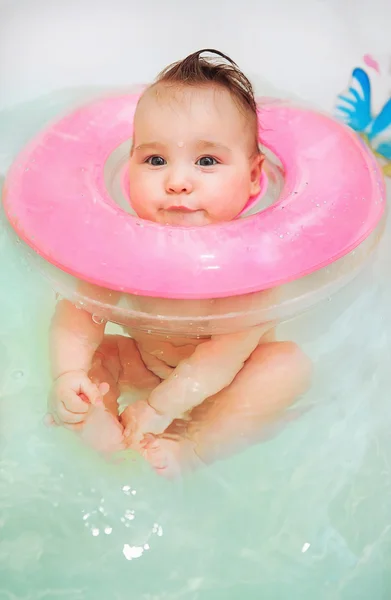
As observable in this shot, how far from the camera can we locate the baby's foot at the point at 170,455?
1.20m

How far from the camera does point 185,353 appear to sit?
4.26 feet

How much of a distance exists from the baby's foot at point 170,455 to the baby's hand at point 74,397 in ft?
0.36

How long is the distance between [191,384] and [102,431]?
161mm

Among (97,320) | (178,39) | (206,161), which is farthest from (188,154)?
(178,39)

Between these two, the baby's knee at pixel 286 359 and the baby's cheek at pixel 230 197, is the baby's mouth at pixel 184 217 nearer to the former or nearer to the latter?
the baby's cheek at pixel 230 197

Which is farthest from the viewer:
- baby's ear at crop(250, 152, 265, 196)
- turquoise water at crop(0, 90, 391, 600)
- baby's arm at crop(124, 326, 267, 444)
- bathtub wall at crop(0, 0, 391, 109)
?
bathtub wall at crop(0, 0, 391, 109)

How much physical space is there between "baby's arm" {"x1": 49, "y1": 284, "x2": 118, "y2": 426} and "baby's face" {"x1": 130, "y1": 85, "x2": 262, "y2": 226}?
190 mm

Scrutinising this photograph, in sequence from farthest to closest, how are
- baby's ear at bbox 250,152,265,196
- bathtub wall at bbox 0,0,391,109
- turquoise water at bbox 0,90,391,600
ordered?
1. bathtub wall at bbox 0,0,391,109
2. baby's ear at bbox 250,152,265,196
3. turquoise water at bbox 0,90,391,600

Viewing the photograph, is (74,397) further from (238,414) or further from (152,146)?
(152,146)

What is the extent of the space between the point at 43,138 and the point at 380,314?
2.43 ft

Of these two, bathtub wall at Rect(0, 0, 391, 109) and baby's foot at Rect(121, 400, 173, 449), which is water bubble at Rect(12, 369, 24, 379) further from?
bathtub wall at Rect(0, 0, 391, 109)

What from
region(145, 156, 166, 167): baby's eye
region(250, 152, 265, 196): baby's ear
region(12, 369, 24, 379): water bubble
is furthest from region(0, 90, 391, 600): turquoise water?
region(145, 156, 166, 167): baby's eye

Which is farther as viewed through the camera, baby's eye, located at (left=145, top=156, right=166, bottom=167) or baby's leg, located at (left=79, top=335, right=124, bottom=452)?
baby's eye, located at (left=145, top=156, right=166, bottom=167)

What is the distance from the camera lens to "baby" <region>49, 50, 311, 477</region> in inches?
47.6
